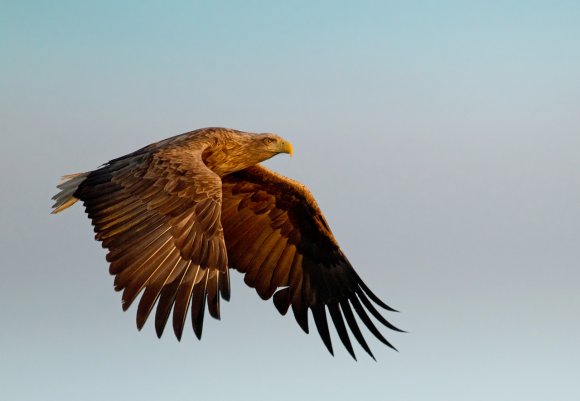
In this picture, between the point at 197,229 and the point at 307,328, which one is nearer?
the point at 197,229

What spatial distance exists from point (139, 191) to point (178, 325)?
1.75 meters

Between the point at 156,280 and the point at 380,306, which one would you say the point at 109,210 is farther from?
the point at 380,306

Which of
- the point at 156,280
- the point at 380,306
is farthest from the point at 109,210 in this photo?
the point at 380,306

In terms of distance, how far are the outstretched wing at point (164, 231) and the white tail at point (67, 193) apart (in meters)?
0.51

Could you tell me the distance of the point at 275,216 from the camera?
13.1 metres

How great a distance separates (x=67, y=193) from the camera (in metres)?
11.6

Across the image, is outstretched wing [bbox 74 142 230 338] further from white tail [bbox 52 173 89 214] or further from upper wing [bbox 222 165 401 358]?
upper wing [bbox 222 165 401 358]

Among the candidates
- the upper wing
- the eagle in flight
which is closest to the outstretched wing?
the eagle in flight

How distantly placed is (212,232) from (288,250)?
307 centimetres

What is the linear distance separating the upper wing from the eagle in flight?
13 mm

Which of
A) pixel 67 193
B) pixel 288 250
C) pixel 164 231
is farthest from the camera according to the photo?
pixel 288 250

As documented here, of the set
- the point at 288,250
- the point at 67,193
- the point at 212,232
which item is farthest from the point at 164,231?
the point at 288,250

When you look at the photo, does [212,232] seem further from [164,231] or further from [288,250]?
[288,250]

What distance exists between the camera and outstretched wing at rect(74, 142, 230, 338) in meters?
9.50
